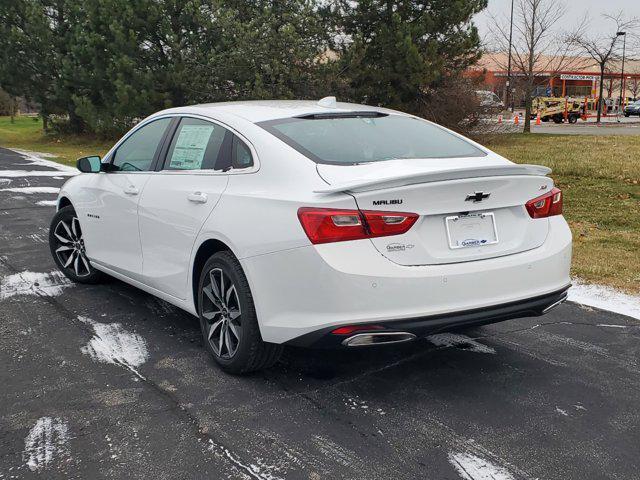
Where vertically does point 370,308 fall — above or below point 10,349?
above

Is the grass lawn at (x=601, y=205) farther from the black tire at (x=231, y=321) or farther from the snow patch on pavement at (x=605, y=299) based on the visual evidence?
the black tire at (x=231, y=321)

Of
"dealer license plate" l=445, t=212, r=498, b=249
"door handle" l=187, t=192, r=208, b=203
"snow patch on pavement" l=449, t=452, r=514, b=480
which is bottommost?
"snow patch on pavement" l=449, t=452, r=514, b=480

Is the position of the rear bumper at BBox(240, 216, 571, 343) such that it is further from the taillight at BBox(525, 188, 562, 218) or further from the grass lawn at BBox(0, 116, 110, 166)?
the grass lawn at BBox(0, 116, 110, 166)

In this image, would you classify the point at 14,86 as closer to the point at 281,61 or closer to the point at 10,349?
the point at 281,61

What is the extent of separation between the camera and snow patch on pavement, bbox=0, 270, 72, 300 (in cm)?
575

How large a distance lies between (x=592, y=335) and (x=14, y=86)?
2827cm

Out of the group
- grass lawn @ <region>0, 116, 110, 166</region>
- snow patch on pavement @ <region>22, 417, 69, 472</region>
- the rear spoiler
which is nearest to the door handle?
the rear spoiler

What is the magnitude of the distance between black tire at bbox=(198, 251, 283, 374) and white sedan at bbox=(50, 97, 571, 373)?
10mm

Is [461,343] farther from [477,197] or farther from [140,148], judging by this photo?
Answer: [140,148]

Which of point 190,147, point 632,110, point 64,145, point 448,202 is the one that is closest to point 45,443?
point 190,147

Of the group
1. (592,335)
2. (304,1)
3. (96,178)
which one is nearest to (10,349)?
(96,178)

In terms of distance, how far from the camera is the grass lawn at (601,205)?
6.37 metres

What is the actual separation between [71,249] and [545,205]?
4.06 meters

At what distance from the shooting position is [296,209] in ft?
11.1
